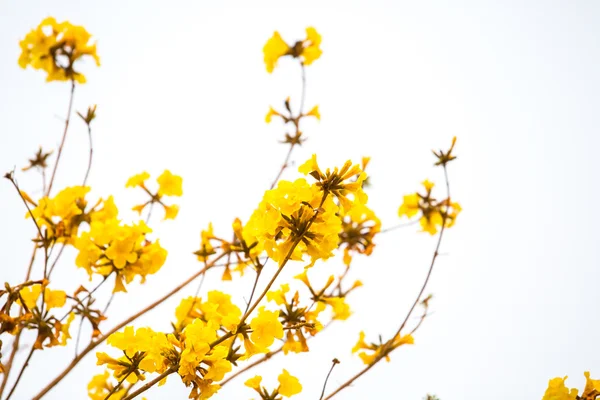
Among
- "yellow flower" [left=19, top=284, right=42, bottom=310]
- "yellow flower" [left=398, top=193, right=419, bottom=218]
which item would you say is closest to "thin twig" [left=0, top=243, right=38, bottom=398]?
"yellow flower" [left=19, top=284, right=42, bottom=310]

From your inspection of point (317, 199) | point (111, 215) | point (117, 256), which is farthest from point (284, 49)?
point (317, 199)

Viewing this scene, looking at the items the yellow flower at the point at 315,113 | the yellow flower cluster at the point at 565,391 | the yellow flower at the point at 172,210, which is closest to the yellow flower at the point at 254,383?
the yellow flower cluster at the point at 565,391

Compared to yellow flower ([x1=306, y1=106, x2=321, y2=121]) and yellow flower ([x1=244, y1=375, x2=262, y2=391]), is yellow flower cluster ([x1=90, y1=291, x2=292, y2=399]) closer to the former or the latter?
yellow flower ([x1=244, y1=375, x2=262, y2=391])

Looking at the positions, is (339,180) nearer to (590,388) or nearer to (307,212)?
(307,212)

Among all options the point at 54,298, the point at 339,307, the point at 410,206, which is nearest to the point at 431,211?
Result: the point at 410,206

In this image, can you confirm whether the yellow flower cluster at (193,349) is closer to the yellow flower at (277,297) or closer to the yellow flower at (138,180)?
the yellow flower at (277,297)
